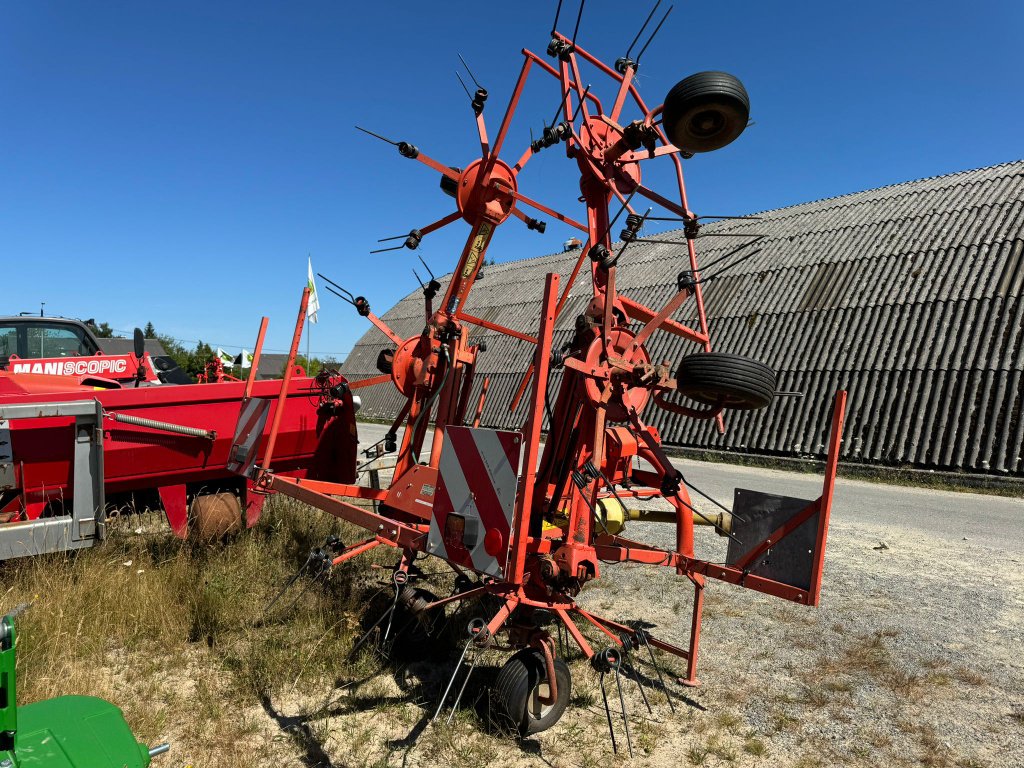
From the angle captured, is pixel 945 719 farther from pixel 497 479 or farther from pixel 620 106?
pixel 620 106

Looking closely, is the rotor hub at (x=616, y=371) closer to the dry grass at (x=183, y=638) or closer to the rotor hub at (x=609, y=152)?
the rotor hub at (x=609, y=152)

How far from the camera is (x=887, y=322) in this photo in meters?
14.3

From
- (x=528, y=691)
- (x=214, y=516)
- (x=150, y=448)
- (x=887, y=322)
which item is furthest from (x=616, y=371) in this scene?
(x=887, y=322)

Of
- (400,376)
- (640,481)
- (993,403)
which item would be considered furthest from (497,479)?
(993,403)

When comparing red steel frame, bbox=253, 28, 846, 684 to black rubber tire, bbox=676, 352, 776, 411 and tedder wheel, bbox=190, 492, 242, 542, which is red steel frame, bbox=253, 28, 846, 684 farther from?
tedder wheel, bbox=190, 492, 242, 542

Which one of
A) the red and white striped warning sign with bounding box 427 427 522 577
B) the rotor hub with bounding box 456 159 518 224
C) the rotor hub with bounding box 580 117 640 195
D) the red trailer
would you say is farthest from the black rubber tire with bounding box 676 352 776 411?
the red trailer

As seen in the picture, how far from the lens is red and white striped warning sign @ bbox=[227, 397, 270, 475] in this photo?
17.9 ft

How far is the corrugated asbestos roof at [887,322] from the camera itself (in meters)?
12.4

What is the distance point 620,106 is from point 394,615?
12.5 feet

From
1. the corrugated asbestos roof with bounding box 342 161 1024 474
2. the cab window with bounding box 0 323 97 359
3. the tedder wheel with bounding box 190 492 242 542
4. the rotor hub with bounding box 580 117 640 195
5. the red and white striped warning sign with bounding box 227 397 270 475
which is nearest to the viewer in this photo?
the rotor hub with bounding box 580 117 640 195

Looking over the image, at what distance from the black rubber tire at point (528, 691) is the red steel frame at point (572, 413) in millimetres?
135

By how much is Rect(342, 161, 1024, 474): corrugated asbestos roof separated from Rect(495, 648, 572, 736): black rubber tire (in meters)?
11.3

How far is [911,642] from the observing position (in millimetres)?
4547

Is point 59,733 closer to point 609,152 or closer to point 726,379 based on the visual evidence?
point 726,379
